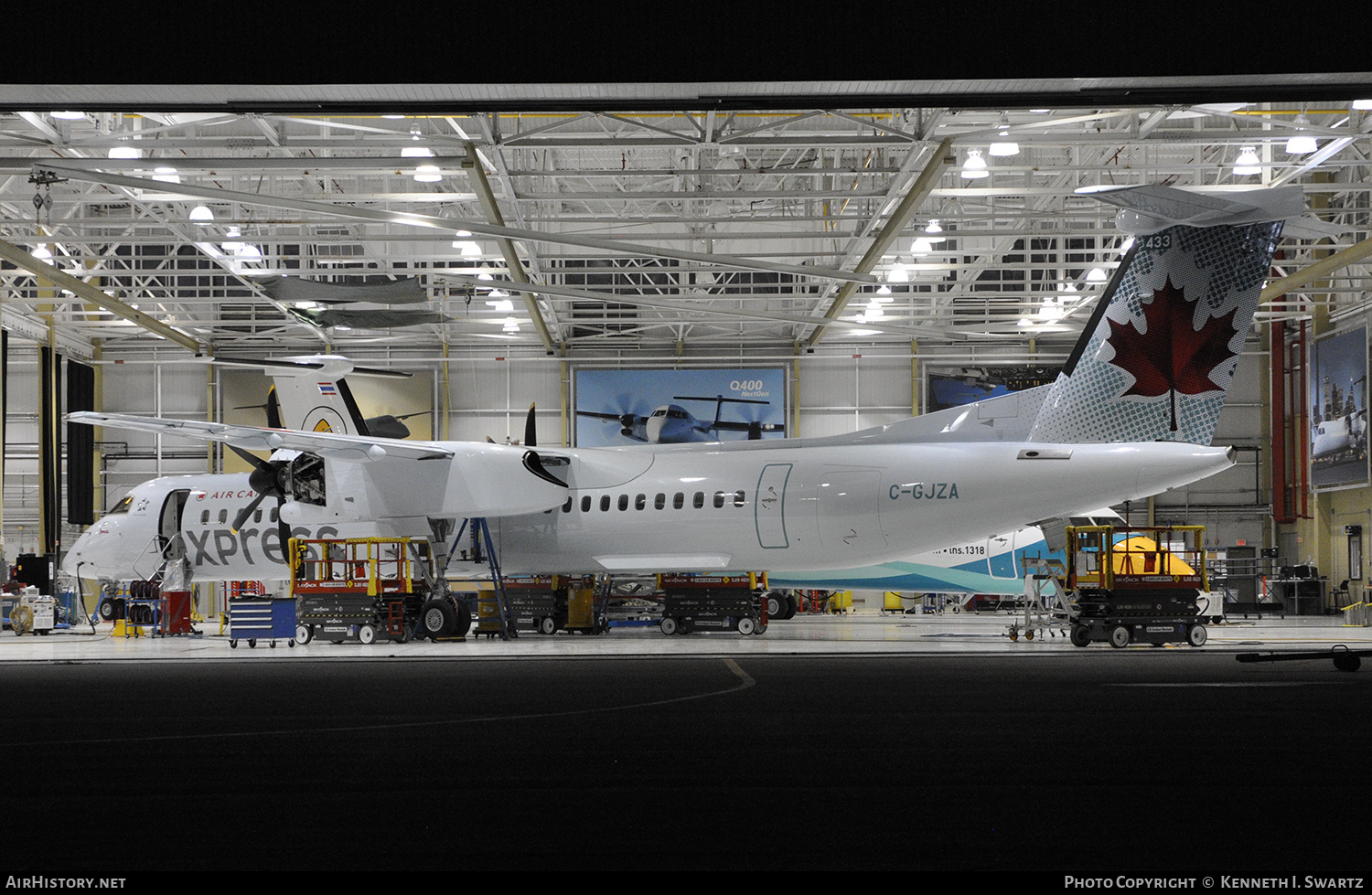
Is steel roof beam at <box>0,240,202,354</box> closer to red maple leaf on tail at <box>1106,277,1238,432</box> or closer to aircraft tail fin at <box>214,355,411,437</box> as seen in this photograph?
aircraft tail fin at <box>214,355,411,437</box>

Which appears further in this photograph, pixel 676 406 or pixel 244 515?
pixel 676 406

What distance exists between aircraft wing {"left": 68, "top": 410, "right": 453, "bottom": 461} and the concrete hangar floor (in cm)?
727

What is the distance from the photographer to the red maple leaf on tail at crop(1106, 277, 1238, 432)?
15859 mm

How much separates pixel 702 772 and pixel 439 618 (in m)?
15.9

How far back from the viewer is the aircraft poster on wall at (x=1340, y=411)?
109ft

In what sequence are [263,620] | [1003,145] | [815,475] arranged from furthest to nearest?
[1003,145] < [263,620] < [815,475]

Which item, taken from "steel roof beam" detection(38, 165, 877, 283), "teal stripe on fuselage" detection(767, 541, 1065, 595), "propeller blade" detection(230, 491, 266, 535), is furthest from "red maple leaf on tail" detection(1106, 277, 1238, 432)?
"propeller blade" detection(230, 491, 266, 535)

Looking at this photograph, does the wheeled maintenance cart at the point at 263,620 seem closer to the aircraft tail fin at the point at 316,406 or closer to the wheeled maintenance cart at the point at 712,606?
the aircraft tail fin at the point at 316,406

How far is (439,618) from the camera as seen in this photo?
834 inches

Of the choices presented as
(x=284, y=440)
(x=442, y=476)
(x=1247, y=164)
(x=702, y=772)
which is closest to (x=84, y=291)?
(x=284, y=440)

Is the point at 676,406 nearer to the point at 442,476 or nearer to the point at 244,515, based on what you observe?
the point at 244,515

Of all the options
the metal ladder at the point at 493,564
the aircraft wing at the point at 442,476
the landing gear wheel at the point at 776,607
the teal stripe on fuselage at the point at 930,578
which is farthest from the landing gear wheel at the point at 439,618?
the landing gear wheel at the point at 776,607

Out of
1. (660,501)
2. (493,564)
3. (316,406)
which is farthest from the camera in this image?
(316,406)

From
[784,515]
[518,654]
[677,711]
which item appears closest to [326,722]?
[677,711]
